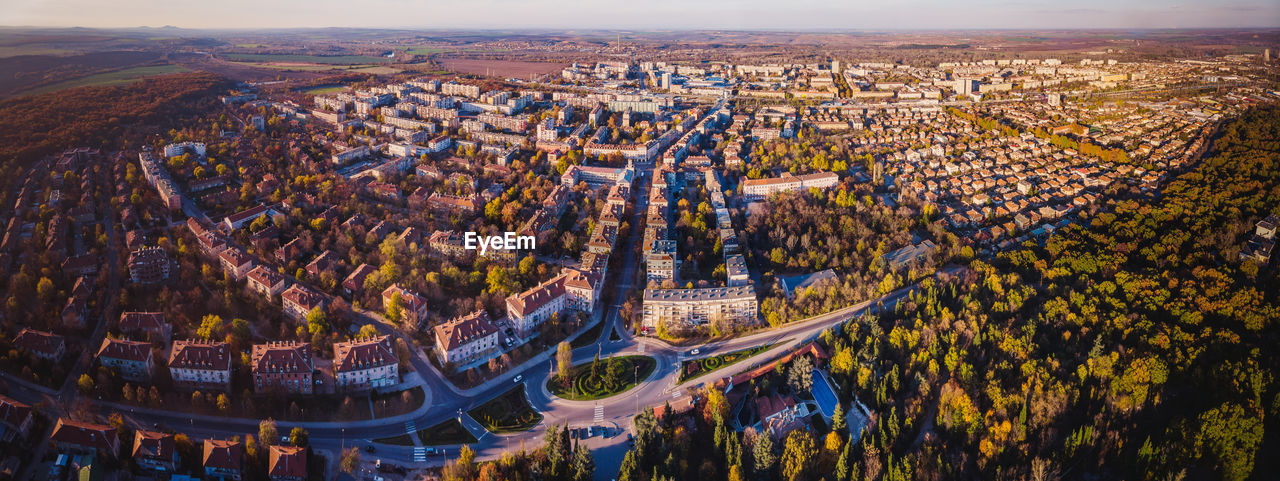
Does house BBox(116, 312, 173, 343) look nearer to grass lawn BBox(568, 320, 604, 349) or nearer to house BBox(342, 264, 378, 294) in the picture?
house BBox(342, 264, 378, 294)

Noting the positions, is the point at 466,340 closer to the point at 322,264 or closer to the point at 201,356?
the point at 201,356

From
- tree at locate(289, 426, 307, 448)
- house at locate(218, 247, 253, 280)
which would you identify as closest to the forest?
tree at locate(289, 426, 307, 448)

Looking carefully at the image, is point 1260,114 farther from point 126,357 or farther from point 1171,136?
point 126,357

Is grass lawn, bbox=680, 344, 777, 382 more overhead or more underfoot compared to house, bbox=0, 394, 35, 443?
more underfoot

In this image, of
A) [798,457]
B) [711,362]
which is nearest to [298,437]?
[711,362]

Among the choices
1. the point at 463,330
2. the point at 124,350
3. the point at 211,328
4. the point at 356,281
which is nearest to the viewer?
the point at 124,350

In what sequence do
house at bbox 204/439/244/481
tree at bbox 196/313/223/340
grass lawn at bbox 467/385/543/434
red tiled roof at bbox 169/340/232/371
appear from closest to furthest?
house at bbox 204/439/244/481 → grass lawn at bbox 467/385/543/434 → red tiled roof at bbox 169/340/232/371 → tree at bbox 196/313/223/340

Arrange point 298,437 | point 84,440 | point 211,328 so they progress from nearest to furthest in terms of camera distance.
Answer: point 84,440 < point 298,437 < point 211,328
